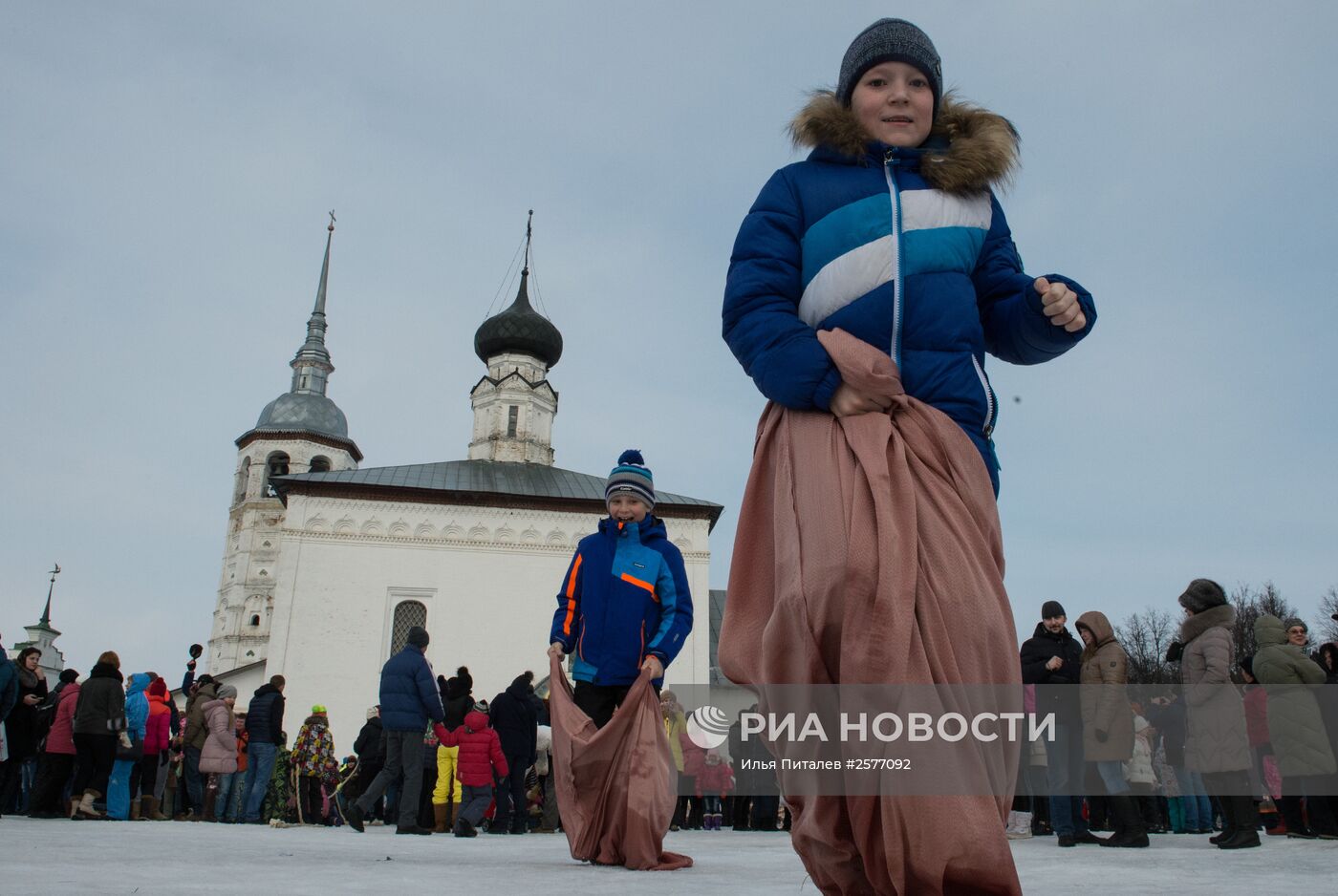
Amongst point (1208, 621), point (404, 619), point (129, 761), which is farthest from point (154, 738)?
point (404, 619)

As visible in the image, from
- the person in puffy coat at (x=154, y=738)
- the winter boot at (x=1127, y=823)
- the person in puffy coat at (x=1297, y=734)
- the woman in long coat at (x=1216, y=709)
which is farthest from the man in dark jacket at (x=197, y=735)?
the person in puffy coat at (x=1297, y=734)

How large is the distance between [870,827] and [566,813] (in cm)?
333

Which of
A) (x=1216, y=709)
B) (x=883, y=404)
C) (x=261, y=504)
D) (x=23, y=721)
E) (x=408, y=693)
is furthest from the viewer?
(x=261, y=504)

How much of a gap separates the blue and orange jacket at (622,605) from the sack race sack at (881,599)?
2.78m

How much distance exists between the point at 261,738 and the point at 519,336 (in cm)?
3265

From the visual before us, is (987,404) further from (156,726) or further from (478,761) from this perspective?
(156,726)

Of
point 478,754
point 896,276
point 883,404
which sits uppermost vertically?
point 896,276

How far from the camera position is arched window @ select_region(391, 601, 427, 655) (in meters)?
32.6

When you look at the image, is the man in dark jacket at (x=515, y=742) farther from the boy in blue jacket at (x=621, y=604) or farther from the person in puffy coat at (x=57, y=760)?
the boy in blue jacket at (x=621, y=604)

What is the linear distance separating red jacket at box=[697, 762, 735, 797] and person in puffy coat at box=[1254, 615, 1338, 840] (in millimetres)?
9380

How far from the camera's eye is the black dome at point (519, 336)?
1719 inches

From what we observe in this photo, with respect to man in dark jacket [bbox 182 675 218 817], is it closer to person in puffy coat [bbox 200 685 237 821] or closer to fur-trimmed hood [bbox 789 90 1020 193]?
person in puffy coat [bbox 200 685 237 821]

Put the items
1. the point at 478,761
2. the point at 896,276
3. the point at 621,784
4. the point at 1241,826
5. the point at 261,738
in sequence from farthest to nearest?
the point at 261,738 → the point at 478,761 → the point at 1241,826 → the point at 621,784 → the point at 896,276

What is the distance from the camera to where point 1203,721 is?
6949 millimetres
